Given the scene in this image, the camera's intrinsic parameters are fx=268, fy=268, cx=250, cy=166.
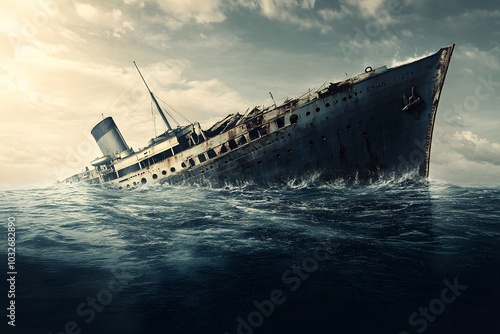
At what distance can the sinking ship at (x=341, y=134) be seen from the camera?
23.1m

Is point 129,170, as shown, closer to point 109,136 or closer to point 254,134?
point 109,136

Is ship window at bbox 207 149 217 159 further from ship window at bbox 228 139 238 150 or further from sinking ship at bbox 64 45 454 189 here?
ship window at bbox 228 139 238 150

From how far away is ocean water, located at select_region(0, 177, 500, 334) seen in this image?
698 cm

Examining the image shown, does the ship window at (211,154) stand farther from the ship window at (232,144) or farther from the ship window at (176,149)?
the ship window at (176,149)

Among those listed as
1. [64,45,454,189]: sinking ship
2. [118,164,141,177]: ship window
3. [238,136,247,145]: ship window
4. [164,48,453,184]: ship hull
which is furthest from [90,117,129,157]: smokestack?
[164,48,453,184]: ship hull

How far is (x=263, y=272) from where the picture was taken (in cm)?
937

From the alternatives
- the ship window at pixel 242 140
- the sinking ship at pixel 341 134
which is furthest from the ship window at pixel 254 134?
the ship window at pixel 242 140

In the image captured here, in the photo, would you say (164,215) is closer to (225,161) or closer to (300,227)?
(300,227)

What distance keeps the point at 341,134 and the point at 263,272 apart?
1820cm

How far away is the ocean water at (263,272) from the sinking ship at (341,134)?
841cm

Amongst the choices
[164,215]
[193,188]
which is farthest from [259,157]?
[164,215]

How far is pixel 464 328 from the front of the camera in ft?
21.6

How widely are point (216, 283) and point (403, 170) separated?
75.5ft

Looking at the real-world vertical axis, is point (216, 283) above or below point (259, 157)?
below
